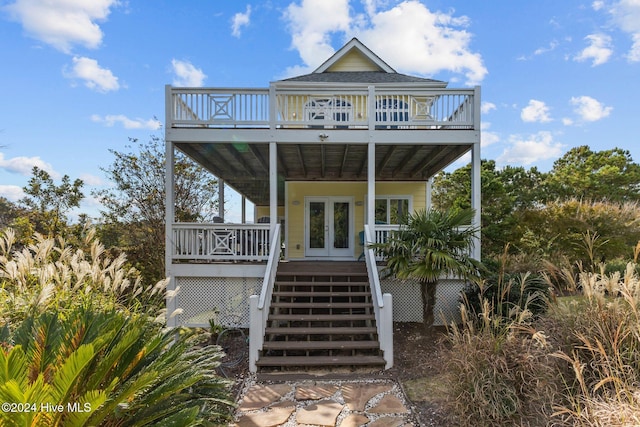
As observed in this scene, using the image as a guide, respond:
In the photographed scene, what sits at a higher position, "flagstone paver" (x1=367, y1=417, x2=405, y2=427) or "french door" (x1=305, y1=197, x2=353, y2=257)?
"french door" (x1=305, y1=197, x2=353, y2=257)

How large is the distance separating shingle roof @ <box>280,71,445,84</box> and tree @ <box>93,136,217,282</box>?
6.00 metres

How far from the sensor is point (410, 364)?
18.2ft

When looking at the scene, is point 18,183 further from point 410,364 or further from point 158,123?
point 410,364

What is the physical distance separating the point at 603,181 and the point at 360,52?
16993 millimetres

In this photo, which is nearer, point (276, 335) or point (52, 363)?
point (52, 363)

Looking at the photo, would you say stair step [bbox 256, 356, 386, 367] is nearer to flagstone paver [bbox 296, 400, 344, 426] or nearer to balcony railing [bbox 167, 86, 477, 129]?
flagstone paver [bbox 296, 400, 344, 426]

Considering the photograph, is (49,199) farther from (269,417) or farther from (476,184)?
(476,184)

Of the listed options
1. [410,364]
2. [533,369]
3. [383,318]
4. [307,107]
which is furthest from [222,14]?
[533,369]

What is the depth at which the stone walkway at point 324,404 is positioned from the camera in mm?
3824

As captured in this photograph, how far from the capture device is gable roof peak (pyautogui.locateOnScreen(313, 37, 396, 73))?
12.2 m

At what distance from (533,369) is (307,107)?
661 centimetres

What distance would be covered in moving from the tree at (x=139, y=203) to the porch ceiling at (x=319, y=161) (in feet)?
9.58

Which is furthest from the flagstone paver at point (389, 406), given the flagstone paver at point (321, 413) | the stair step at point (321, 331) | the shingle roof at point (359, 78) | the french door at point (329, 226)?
the shingle roof at point (359, 78)

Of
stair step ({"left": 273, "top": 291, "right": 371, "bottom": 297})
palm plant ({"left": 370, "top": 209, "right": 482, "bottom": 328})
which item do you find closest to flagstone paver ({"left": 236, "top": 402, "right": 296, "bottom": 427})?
stair step ({"left": 273, "top": 291, "right": 371, "bottom": 297})
